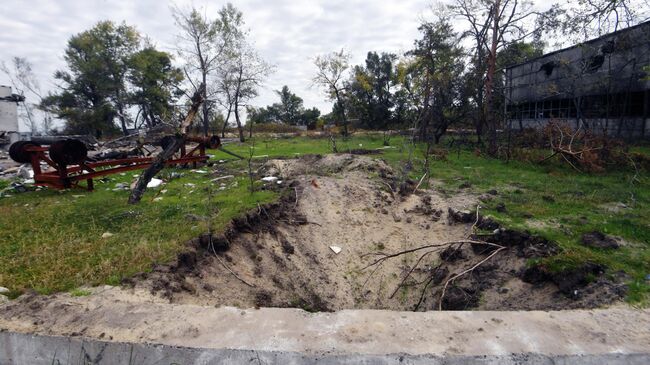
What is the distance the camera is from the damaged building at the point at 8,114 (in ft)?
65.5

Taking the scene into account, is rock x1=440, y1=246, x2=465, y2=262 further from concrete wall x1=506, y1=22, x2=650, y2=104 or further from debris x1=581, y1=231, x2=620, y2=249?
concrete wall x1=506, y1=22, x2=650, y2=104

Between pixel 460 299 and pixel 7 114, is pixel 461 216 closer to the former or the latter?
pixel 460 299

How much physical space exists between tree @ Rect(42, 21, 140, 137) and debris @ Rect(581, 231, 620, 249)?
32791mm

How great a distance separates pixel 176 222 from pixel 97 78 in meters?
31.8

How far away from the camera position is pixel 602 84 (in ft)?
46.6

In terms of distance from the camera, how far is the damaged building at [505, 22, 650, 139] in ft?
42.5

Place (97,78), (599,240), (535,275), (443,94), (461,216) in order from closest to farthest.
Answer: (535,275) → (599,240) → (461,216) → (443,94) → (97,78)

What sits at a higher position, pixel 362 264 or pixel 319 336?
pixel 319 336

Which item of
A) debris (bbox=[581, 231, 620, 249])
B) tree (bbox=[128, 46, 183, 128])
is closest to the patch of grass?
debris (bbox=[581, 231, 620, 249])

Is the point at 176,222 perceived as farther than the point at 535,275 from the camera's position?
Yes

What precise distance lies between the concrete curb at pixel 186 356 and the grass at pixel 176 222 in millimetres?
636

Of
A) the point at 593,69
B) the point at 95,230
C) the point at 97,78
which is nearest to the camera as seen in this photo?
the point at 95,230

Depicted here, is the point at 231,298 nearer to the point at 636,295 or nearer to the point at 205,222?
the point at 205,222

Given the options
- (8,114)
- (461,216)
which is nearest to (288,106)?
(8,114)
